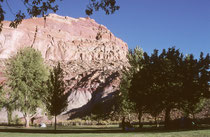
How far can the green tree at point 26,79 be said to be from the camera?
36094 mm

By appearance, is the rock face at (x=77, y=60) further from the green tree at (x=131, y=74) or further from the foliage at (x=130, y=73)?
the green tree at (x=131, y=74)

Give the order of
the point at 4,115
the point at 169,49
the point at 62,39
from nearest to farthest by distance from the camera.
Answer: the point at 169,49
the point at 4,115
the point at 62,39

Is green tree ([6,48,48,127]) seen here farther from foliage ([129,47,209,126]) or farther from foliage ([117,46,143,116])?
foliage ([129,47,209,126])

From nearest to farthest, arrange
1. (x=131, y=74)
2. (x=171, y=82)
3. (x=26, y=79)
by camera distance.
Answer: (x=171, y=82) → (x=26, y=79) → (x=131, y=74)

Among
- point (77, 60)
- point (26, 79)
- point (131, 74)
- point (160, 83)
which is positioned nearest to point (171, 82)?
point (160, 83)

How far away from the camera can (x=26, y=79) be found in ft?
121

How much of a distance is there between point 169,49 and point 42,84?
2317 centimetres

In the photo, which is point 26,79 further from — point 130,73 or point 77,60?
point 77,60

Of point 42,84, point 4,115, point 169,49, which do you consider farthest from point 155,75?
point 4,115

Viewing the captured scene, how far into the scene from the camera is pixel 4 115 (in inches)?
3366

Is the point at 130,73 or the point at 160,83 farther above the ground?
the point at 130,73

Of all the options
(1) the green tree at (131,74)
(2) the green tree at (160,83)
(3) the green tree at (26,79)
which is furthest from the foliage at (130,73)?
(3) the green tree at (26,79)

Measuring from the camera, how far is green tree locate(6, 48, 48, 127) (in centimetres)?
3609

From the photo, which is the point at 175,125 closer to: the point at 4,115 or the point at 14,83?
the point at 14,83
